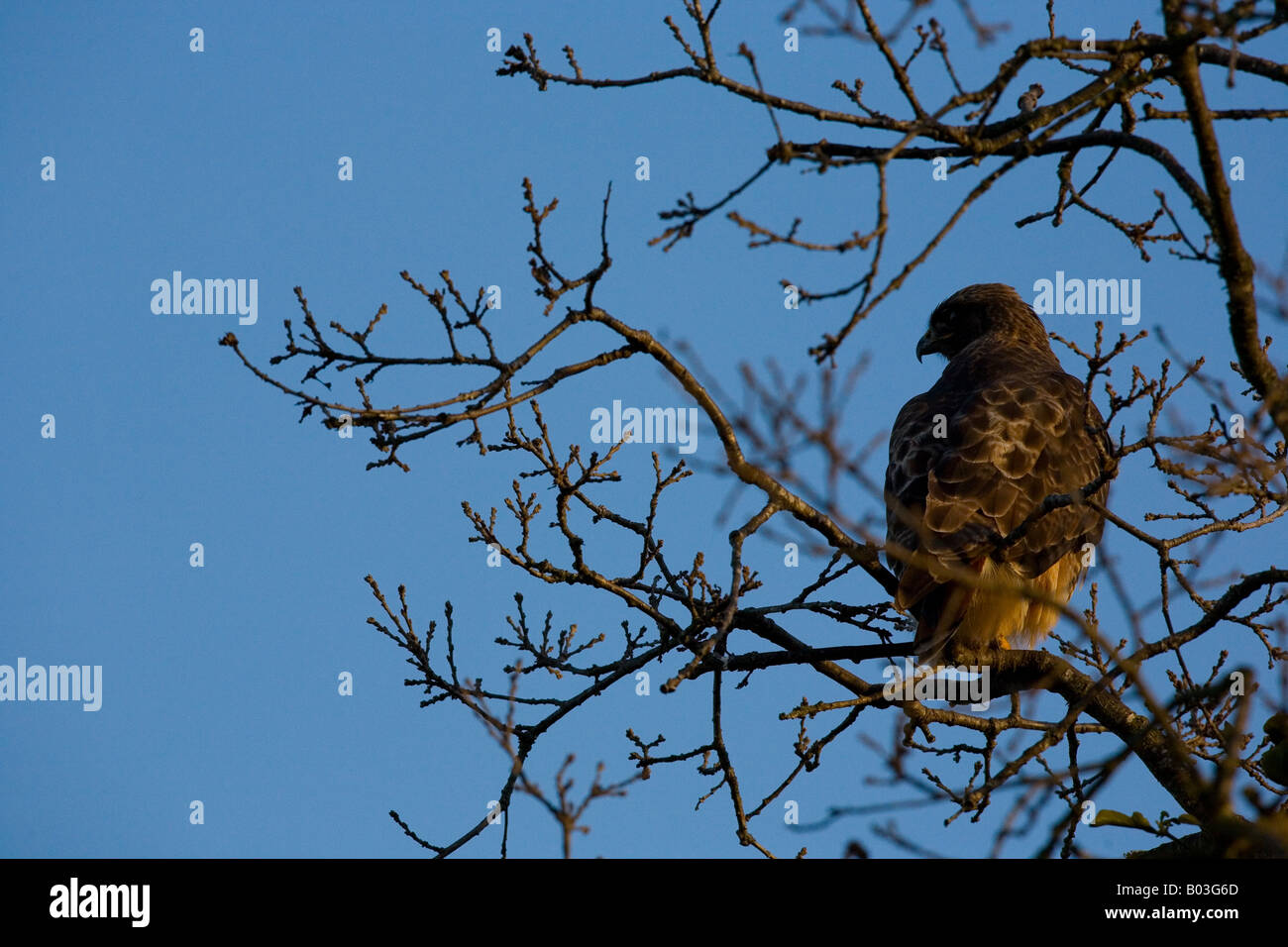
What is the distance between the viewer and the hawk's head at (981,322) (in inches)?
366

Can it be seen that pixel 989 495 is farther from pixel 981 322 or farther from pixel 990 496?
pixel 981 322

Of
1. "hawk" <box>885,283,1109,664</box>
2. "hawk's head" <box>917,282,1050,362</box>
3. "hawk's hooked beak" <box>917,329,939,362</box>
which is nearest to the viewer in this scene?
"hawk" <box>885,283,1109,664</box>

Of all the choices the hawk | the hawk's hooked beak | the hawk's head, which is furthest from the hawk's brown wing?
the hawk's hooked beak

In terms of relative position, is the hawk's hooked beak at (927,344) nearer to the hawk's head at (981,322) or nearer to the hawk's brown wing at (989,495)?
the hawk's head at (981,322)

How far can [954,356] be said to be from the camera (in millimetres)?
9625

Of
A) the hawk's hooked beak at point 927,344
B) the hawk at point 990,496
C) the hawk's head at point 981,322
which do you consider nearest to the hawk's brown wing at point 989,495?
the hawk at point 990,496

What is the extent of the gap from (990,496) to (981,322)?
326cm

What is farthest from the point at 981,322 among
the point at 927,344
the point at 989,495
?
the point at 989,495

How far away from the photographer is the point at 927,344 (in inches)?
392

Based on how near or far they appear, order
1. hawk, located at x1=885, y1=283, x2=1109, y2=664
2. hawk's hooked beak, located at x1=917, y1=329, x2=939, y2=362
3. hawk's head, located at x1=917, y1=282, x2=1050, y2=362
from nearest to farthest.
Result: hawk, located at x1=885, y1=283, x2=1109, y2=664
hawk's head, located at x1=917, y1=282, x2=1050, y2=362
hawk's hooked beak, located at x1=917, y1=329, x2=939, y2=362

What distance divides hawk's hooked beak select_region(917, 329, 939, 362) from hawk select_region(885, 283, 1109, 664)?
67.2 inches

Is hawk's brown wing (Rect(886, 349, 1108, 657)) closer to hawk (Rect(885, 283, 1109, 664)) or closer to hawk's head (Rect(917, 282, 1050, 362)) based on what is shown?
hawk (Rect(885, 283, 1109, 664))

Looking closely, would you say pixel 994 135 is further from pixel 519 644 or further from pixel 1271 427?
pixel 519 644

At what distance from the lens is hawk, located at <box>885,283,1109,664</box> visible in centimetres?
611
